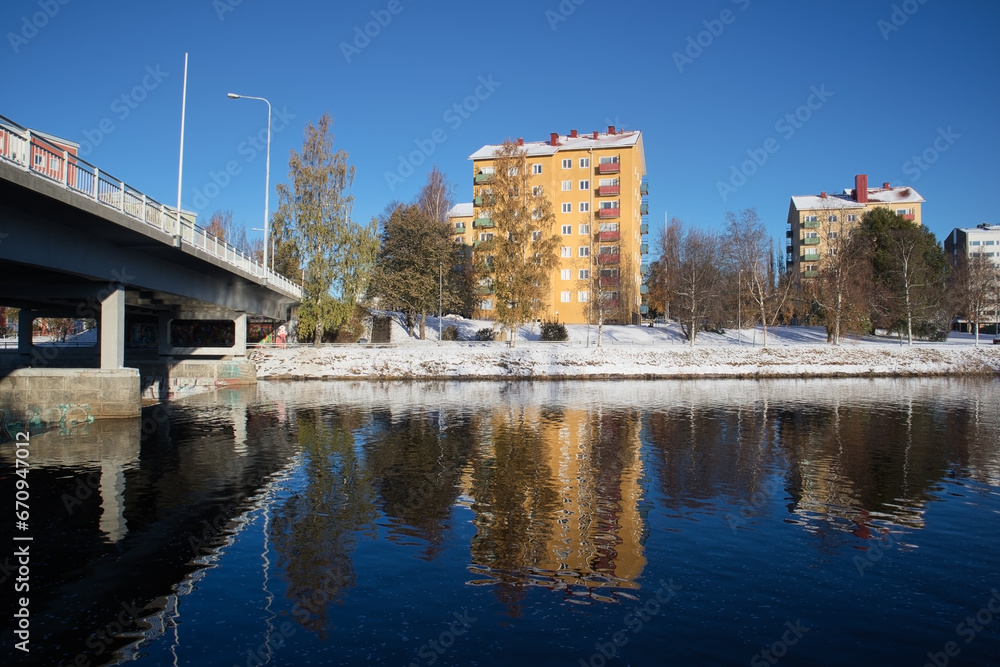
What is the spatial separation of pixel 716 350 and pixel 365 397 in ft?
95.8

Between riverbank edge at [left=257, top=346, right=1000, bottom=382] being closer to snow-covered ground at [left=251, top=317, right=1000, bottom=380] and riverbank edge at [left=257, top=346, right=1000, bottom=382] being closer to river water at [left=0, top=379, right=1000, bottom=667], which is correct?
snow-covered ground at [left=251, top=317, right=1000, bottom=380]

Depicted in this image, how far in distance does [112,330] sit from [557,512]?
2281 centimetres

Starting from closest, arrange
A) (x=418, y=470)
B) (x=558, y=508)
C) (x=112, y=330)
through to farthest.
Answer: (x=558, y=508) → (x=418, y=470) → (x=112, y=330)

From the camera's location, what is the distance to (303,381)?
155ft

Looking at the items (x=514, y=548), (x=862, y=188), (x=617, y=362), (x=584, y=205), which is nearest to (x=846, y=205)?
(x=862, y=188)

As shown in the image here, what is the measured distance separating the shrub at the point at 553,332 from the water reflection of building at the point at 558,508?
43769mm

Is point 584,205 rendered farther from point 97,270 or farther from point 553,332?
point 97,270

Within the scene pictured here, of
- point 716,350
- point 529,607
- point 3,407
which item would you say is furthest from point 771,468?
point 716,350

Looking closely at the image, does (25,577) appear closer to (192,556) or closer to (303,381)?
(192,556)

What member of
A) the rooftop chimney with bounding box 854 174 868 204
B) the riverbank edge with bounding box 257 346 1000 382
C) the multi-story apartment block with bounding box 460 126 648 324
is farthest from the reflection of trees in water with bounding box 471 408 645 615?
the rooftop chimney with bounding box 854 174 868 204

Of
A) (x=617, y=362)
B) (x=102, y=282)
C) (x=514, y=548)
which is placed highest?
(x=102, y=282)

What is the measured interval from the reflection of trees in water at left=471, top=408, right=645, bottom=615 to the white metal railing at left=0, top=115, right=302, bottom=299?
14.5 m

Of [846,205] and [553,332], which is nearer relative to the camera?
[553,332]

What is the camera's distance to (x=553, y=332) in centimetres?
6631
